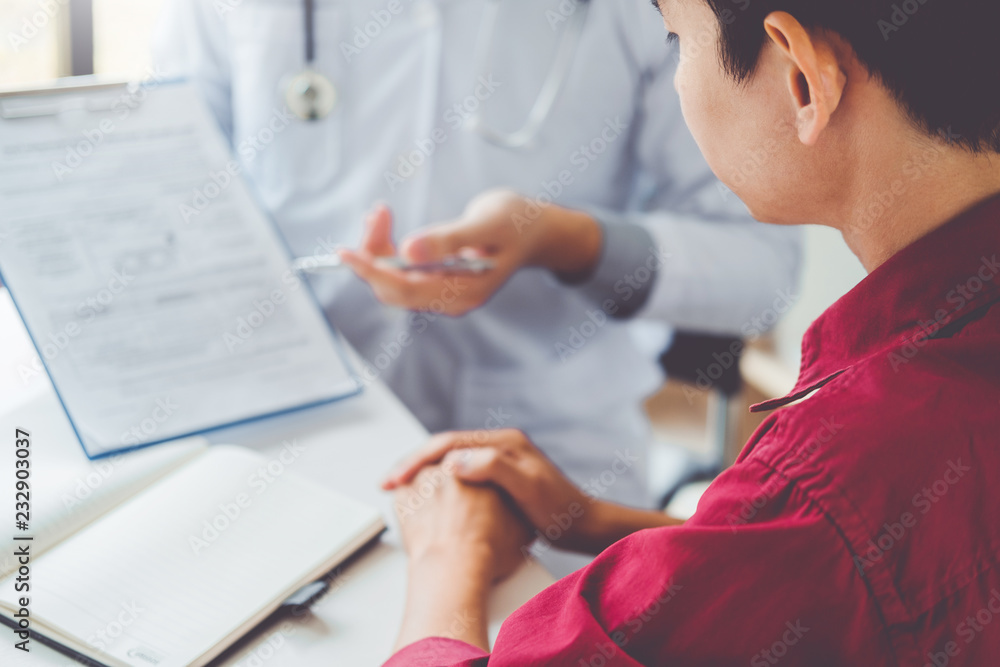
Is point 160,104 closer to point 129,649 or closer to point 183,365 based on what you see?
point 183,365

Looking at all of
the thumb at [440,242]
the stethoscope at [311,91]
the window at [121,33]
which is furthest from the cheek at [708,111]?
the window at [121,33]

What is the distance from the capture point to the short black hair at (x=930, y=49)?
38 cm

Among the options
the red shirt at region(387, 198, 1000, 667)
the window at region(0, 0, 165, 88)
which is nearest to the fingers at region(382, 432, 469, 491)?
the red shirt at region(387, 198, 1000, 667)

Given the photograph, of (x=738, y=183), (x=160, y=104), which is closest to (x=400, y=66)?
(x=160, y=104)

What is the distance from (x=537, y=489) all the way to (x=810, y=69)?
14.5 inches

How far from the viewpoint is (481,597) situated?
1.78 feet

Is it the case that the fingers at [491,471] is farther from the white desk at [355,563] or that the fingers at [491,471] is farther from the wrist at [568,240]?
the wrist at [568,240]

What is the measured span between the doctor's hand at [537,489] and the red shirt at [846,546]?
0.25 meters

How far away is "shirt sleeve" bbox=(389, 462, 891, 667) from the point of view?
1.16 feet

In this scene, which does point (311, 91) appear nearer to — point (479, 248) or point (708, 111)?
point (479, 248)

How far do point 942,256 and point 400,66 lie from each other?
2.18 ft

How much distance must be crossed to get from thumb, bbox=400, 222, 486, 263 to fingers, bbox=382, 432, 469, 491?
8.9 inches

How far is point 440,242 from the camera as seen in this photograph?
2.75 ft

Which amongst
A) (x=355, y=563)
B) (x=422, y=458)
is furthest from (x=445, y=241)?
(x=355, y=563)
